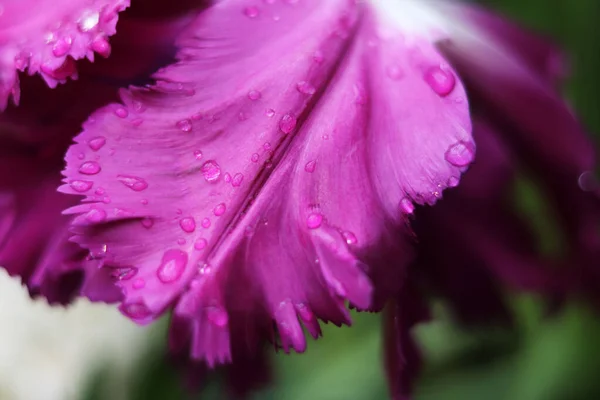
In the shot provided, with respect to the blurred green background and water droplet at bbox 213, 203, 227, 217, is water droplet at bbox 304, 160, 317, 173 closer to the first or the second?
water droplet at bbox 213, 203, 227, 217

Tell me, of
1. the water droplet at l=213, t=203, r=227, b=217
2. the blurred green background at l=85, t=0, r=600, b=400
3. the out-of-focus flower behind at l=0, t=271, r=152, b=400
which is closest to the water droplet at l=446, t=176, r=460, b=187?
the water droplet at l=213, t=203, r=227, b=217

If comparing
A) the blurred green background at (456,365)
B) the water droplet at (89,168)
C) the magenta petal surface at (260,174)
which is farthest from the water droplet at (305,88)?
the blurred green background at (456,365)

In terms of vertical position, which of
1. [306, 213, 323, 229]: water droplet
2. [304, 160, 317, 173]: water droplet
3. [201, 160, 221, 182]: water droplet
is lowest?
[201, 160, 221, 182]: water droplet

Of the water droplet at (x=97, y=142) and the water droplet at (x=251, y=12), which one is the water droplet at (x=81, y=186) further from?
the water droplet at (x=251, y=12)

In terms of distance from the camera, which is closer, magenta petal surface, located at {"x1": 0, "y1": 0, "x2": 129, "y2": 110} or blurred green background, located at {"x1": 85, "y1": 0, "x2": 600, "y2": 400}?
magenta petal surface, located at {"x1": 0, "y1": 0, "x2": 129, "y2": 110}

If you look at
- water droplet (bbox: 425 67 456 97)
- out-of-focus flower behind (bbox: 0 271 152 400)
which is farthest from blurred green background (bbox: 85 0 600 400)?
water droplet (bbox: 425 67 456 97)

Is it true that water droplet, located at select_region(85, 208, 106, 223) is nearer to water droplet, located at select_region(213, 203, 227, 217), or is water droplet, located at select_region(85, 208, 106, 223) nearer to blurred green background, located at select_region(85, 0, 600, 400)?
water droplet, located at select_region(213, 203, 227, 217)

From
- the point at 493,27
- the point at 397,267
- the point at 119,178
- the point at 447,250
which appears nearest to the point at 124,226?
the point at 119,178

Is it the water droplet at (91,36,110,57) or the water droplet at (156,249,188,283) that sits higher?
the water droplet at (91,36,110,57)
